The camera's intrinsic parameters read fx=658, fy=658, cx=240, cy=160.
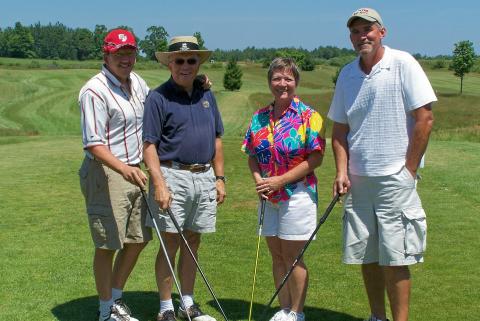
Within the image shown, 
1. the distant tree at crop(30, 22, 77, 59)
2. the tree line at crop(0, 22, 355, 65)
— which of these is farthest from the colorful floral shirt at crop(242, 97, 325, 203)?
the distant tree at crop(30, 22, 77, 59)

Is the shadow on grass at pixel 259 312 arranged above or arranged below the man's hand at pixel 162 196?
below

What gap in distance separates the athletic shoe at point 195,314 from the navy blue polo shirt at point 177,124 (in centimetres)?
117

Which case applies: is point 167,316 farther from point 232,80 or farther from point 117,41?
point 232,80

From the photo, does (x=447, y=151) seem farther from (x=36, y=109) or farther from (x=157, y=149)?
(x=36, y=109)

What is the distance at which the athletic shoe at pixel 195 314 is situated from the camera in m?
5.05

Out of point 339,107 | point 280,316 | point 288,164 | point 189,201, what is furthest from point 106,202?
point 339,107

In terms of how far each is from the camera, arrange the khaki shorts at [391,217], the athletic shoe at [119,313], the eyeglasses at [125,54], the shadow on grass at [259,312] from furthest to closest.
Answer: the shadow on grass at [259,312]
the athletic shoe at [119,313]
the eyeglasses at [125,54]
the khaki shorts at [391,217]

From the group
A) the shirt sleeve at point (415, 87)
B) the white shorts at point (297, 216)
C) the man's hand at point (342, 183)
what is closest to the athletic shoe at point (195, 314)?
the white shorts at point (297, 216)

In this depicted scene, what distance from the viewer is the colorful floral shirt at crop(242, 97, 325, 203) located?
15.4 feet

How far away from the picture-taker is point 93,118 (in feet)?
15.1

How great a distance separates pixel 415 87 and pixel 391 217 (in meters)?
0.88

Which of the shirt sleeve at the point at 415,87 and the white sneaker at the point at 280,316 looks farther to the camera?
the white sneaker at the point at 280,316

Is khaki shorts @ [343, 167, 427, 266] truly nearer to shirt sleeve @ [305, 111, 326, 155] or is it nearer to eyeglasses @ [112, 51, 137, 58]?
shirt sleeve @ [305, 111, 326, 155]

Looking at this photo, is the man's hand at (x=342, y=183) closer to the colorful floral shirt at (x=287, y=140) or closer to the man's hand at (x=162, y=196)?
the colorful floral shirt at (x=287, y=140)
